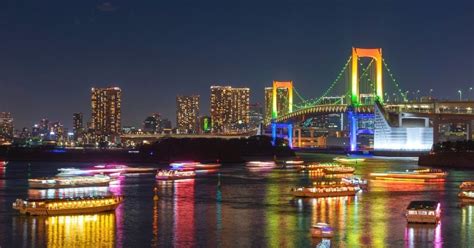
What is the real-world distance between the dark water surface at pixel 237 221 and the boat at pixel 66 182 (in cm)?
93

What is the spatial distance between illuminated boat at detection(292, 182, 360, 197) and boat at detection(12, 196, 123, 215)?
7233 millimetres

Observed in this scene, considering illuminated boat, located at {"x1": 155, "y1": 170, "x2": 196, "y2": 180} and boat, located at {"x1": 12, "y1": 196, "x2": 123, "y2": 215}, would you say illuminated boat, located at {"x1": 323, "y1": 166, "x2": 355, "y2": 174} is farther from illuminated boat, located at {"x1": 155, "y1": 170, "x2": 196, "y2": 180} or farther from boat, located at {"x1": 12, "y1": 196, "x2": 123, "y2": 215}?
boat, located at {"x1": 12, "y1": 196, "x2": 123, "y2": 215}

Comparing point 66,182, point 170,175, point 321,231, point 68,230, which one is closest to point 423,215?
point 321,231

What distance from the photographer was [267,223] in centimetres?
2061

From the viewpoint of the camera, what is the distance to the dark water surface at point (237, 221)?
1786cm

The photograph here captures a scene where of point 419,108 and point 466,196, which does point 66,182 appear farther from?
point 419,108

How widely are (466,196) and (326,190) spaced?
461cm

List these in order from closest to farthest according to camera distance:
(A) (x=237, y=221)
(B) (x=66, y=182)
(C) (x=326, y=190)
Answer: (A) (x=237, y=221) → (C) (x=326, y=190) → (B) (x=66, y=182)

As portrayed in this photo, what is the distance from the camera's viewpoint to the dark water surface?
58.6 ft

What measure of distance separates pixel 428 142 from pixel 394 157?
3.20m

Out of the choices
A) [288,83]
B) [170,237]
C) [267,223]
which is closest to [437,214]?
[267,223]

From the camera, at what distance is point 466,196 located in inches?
1043

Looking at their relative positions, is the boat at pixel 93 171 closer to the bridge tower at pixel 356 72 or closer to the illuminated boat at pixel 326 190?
the illuminated boat at pixel 326 190

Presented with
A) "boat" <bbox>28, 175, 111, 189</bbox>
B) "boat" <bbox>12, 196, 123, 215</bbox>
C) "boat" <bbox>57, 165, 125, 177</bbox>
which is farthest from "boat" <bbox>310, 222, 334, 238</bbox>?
"boat" <bbox>57, 165, 125, 177</bbox>
